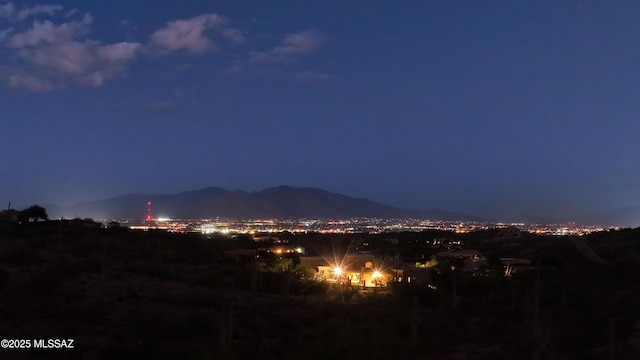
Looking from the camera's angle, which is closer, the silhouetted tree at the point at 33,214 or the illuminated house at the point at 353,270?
the illuminated house at the point at 353,270

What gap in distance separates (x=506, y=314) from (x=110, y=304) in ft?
58.1

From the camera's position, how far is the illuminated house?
4206cm

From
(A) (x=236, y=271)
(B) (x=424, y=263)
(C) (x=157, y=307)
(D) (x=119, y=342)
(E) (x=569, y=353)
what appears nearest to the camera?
(D) (x=119, y=342)

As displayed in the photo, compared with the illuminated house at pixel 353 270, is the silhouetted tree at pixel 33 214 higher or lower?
higher

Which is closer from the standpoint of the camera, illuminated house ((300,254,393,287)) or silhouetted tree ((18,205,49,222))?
illuminated house ((300,254,393,287))

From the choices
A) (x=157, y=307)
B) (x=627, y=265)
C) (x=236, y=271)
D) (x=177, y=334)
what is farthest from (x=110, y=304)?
(x=627, y=265)

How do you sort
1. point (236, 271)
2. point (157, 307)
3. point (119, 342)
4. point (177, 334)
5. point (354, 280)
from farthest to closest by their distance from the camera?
point (354, 280) → point (236, 271) → point (157, 307) → point (177, 334) → point (119, 342)

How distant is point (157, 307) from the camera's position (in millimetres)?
22328

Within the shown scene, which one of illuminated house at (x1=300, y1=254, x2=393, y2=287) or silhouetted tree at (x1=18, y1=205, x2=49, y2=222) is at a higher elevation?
silhouetted tree at (x1=18, y1=205, x2=49, y2=222)

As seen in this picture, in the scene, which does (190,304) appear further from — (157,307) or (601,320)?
(601,320)

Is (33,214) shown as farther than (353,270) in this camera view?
Yes

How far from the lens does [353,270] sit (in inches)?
1748

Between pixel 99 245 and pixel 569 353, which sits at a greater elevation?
pixel 99 245

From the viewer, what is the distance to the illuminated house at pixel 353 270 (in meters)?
42.1
